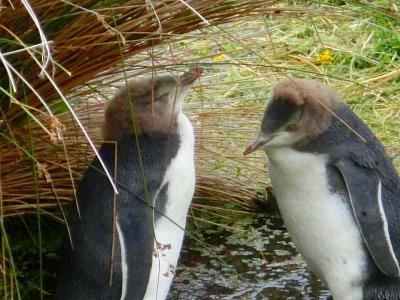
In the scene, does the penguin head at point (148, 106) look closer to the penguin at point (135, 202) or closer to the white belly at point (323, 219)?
the penguin at point (135, 202)

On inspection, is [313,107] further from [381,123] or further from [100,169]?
[381,123]

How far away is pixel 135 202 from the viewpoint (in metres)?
2.76

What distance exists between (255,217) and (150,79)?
91 centimetres

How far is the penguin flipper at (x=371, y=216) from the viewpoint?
2.84 meters

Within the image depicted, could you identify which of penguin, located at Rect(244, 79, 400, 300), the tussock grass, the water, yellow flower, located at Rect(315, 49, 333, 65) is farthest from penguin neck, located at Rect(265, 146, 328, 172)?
yellow flower, located at Rect(315, 49, 333, 65)

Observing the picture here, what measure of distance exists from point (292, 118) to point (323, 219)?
0.93ft

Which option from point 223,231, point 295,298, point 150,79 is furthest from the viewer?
point 223,231

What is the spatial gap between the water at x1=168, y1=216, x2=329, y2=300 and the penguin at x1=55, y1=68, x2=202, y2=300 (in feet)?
1.14

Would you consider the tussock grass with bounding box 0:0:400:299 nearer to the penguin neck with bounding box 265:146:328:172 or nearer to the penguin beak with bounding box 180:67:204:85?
the penguin beak with bounding box 180:67:204:85

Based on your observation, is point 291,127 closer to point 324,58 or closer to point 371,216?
point 371,216

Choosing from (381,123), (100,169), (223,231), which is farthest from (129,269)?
(381,123)

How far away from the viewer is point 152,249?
8.89ft

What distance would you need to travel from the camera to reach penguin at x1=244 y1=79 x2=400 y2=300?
2.88m

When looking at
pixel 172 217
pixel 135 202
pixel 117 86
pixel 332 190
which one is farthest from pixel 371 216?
pixel 117 86
